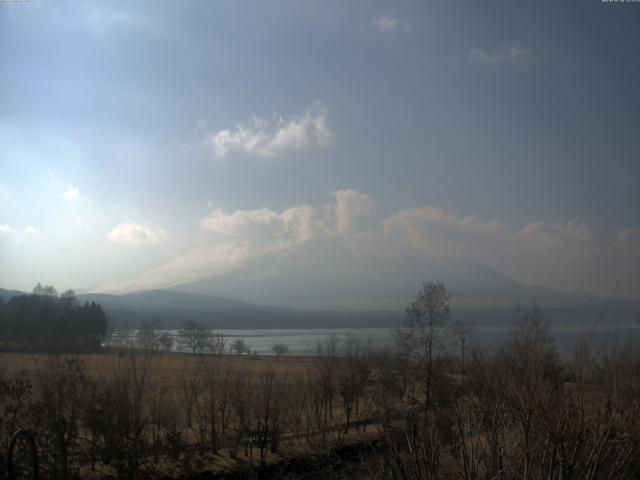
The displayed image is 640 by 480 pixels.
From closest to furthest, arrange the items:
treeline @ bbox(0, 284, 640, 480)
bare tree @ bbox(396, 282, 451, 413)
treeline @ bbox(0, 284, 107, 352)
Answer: treeline @ bbox(0, 284, 640, 480)
treeline @ bbox(0, 284, 107, 352)
bare tree @ bbox(396, 282, 451, 413)

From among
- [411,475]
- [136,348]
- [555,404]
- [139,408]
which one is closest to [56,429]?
[139,408]

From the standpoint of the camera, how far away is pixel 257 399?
90.8 ft

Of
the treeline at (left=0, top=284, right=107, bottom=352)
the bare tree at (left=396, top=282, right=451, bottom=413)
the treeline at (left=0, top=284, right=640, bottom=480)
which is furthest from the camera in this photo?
the bare tree at (left=396, top=282, right=451, bottom=413)

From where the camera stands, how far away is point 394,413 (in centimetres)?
1877

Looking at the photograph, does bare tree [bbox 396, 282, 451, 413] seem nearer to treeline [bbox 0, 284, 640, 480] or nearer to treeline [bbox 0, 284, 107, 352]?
treeline [bbox 0, 284, 640, 480]

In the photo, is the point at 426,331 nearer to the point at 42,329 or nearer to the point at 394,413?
the point at 394,413

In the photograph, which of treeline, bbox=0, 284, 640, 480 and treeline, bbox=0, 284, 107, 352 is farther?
treeline, bbox=0, 284, 107, 352

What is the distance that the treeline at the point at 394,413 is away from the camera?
7.50 m

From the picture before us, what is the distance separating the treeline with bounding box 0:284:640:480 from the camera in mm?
7500

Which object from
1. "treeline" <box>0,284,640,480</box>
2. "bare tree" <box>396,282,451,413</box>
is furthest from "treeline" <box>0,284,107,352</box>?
"bare tree" <box>396,282,451,413</box>

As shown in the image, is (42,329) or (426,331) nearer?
(42,329)

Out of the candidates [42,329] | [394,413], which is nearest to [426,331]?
[394,413]

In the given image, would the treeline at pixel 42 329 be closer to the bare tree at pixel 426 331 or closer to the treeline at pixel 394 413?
the treeline at pixel 394 413

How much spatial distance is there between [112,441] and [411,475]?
1543cm
